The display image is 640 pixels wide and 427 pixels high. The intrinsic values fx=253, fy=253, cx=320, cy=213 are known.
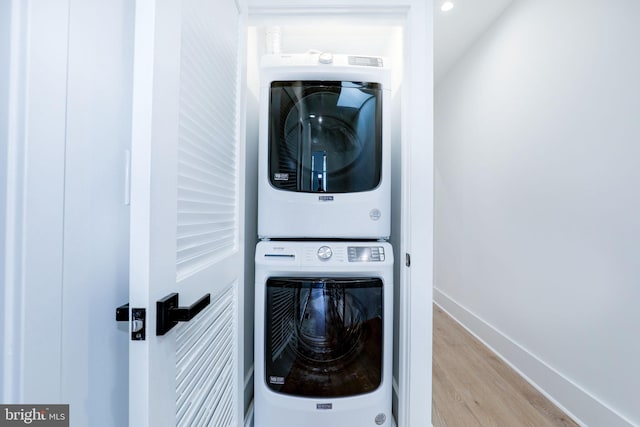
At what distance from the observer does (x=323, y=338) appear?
117 centimetres

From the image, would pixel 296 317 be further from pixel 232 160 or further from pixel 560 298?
pixel 560 298

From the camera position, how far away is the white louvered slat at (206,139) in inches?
25.0

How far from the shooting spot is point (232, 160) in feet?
3.25

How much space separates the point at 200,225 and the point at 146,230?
0.24 m

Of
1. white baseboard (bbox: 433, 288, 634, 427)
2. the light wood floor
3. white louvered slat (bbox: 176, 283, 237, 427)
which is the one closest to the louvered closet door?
white louvered slat (bbox: 176, 283, 237, 427)

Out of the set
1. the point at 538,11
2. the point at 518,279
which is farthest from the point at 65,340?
the point at 538,11

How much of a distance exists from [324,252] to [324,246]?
31 millimetres

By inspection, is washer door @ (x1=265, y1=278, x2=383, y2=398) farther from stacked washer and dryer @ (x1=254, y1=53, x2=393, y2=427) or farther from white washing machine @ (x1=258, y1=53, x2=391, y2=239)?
white washing machine @ (x1=258, y1=53, x2=391, y2=239)

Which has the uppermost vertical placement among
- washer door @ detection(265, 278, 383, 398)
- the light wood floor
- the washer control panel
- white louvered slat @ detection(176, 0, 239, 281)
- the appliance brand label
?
white louvered slat @ detection(176, 0, 239, 281)

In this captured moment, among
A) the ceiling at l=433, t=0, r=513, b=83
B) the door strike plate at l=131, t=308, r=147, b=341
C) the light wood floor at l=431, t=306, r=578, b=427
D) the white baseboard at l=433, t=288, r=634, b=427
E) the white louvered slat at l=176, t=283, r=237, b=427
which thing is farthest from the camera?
the ceiling at l=433, t=0, r=513, b=83

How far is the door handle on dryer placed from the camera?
51 cm

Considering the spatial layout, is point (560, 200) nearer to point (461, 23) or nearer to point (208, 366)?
point (461, 23)

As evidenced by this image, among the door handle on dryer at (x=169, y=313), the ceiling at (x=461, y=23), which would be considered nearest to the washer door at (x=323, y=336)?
the door handle on dryer at (x=169, y=313)

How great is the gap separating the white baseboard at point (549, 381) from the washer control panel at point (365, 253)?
133 centimetres
